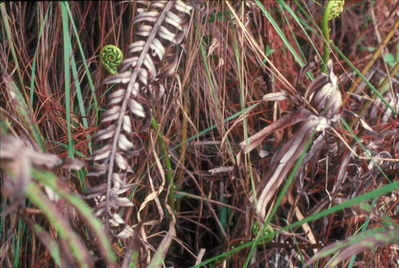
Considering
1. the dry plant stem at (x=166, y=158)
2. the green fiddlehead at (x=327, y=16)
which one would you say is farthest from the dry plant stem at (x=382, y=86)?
the dry plant stem at (x=166, y=158)

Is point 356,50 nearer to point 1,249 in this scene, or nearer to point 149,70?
point 149,70

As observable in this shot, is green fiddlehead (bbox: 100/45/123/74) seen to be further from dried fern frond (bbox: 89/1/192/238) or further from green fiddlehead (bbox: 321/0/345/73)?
green fiddlehead (bbox: 321/0/345/73)

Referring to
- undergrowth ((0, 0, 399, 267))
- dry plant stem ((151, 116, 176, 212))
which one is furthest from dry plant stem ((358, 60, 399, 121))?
dry plant stem ((151, 116, 176, 212))

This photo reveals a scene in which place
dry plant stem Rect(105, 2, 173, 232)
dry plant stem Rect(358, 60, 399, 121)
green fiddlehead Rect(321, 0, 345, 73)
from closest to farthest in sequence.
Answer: dry plant stem Rect(105, 2, 173, 232) → green fiddlehead Rect(321, 0, 345, 73) → dry plant stem Rect(358, 60, 399, 121)

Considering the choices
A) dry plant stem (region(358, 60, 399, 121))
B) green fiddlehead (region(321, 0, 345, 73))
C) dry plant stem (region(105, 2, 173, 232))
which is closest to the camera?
dry plant stem (region(105, 2, 173, 232))

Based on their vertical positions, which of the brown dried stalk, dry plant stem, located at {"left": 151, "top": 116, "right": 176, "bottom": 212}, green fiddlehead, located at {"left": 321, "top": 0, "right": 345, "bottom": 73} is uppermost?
green fiddlehead, located at {"left": 321, "top": 0, "right": 345, "bottom": 73}

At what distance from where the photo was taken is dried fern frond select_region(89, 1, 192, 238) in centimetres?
59

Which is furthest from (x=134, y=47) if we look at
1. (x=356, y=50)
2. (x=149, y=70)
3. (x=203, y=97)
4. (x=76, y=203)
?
(x=356, y=50)

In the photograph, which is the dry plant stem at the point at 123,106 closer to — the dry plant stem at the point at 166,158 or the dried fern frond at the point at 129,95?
the dried fern frond at the point at 129,95

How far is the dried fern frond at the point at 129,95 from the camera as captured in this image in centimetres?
59

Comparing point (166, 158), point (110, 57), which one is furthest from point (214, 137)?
point (110, 57)

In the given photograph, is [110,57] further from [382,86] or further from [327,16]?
[382,86]

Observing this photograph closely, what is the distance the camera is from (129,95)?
1.96ft

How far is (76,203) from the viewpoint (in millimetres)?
456
